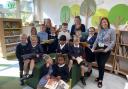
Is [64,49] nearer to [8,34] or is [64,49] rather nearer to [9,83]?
[9,83]

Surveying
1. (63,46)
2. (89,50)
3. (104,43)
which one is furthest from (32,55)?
(104,43)

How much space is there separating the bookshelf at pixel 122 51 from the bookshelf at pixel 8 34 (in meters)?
3.60

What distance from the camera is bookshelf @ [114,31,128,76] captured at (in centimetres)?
416

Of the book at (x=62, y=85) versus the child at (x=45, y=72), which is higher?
the child at (x=45, y=72)

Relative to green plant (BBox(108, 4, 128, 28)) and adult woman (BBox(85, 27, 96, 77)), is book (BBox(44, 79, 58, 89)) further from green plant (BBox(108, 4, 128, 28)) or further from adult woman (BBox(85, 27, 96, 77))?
green plant (BBox(108, 4, 128, 28))

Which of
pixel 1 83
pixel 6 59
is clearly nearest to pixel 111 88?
pixel 1 83

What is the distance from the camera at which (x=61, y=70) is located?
10.4ft

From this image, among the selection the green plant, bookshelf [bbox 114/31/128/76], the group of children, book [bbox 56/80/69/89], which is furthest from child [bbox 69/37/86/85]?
the green plant

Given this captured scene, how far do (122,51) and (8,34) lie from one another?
3832mm

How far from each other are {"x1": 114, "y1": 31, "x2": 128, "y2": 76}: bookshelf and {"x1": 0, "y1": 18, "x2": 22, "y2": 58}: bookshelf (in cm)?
360

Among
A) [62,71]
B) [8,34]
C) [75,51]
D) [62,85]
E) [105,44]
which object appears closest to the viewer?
[62,85]

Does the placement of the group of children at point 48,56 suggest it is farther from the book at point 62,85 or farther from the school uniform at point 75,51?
the book at point 62,85

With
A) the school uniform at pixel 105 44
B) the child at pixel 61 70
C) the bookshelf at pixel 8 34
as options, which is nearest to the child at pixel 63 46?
the child at pixel 61 70

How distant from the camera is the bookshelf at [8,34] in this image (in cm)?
565
